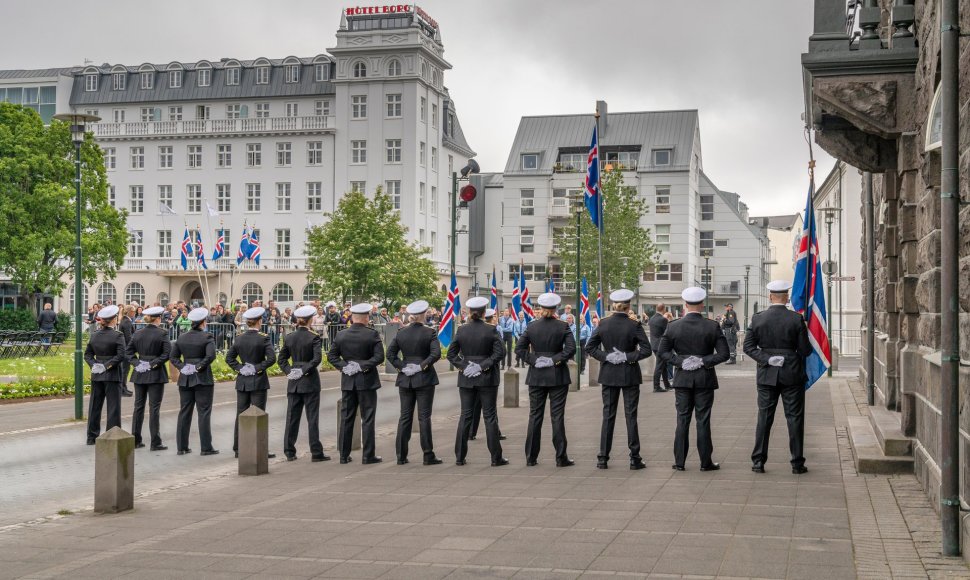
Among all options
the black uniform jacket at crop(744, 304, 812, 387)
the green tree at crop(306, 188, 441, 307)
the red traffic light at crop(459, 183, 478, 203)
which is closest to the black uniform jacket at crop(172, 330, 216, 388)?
the black uniform jacket at crop(744, 304, 812, 387)

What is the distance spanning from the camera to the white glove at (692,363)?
1248 cm

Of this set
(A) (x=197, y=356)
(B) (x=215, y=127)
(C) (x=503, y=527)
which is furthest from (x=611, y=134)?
(C) (x=503, y=527)

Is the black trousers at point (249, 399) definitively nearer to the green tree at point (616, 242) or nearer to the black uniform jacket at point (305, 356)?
the black uniform jacket at point (305, 356)

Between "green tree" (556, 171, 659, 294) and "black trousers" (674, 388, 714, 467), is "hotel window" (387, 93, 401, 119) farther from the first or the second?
"black trousers" (674, 388, 714, 467)

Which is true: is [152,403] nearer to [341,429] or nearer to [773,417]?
[341,429]

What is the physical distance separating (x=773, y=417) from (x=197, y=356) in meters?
7.29

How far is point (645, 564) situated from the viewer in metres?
7.66

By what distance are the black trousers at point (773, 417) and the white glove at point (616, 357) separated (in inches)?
60.4

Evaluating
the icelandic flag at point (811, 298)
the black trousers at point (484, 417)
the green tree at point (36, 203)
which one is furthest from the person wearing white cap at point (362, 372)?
the green tree at point (36, 203)

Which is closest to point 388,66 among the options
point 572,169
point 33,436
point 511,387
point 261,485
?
point 572,169

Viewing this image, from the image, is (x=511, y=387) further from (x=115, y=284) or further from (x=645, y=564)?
(x=115, y=284)

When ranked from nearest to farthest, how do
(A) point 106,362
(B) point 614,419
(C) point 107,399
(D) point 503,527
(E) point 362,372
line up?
(D) point 503,527
(B) point 614,419
(E) point 362,372
(A) point 106,362
(C) point 107,399

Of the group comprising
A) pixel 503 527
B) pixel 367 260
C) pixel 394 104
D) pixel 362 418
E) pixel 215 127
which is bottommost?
pixel 503 527

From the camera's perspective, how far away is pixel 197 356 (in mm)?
14867
